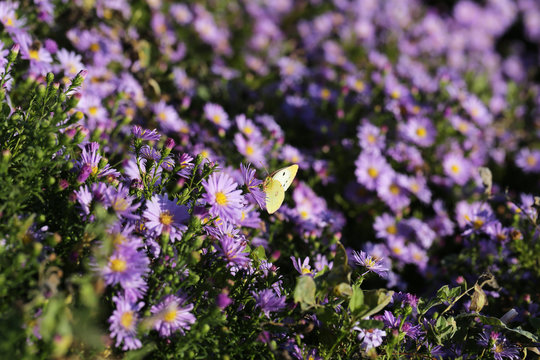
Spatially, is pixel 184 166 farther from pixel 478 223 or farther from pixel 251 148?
pixel 478 223

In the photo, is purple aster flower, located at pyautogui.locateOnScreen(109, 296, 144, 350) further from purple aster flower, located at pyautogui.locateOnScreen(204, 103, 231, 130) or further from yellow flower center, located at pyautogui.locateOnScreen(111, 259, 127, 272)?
purple aster flower, located at pyautogui.locateOnScreen(204, 103, 231, 130)

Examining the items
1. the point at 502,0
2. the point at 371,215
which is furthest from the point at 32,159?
the point at 502,0

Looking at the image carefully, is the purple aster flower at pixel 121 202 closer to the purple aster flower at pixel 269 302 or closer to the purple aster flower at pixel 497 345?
the purple aster flower at pixel 269 302

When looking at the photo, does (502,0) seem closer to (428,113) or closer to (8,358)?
(428,113)

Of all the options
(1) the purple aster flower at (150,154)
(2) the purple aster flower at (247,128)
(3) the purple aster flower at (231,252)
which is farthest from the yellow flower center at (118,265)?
(2) the purple aster flower at (247,128)

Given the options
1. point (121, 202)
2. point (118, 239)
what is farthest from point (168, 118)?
point (118, 239)

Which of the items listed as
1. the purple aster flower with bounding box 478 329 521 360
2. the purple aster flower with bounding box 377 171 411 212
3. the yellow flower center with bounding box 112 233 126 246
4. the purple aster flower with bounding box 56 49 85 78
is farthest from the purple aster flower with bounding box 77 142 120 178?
the purple aster flower with bounding box 377 171 411 212
